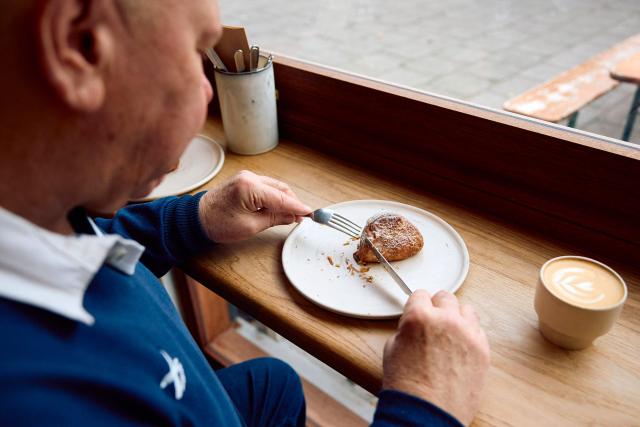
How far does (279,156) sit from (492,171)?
0.62 meters

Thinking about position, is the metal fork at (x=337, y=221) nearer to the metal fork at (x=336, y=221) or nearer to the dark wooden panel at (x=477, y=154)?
the metal fork at (x=336, y=221)

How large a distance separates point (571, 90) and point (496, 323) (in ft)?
4.51

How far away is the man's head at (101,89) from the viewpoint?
1.49 ft

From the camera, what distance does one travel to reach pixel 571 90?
73.3 inches

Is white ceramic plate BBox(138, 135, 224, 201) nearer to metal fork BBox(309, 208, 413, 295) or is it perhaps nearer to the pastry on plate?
metal fork BBox(309, 208, 413, 295)

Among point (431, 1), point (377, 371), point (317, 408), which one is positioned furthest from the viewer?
point (431, 1)

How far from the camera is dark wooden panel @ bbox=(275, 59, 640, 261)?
97cm

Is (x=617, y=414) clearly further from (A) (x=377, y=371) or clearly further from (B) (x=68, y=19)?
(B) (x=68, y=19)

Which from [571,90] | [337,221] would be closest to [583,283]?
[337,221]

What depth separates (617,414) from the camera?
28.0 inches

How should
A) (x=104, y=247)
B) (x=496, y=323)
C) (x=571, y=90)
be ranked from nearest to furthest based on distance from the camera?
1. (x=104, y=247)
2. (x=496, y=323)
3. (x=571, y=90)

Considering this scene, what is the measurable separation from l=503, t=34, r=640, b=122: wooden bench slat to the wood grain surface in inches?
32.0

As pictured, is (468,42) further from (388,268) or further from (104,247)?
(104,247)

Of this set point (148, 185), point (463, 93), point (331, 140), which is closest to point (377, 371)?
point (148, 185)
